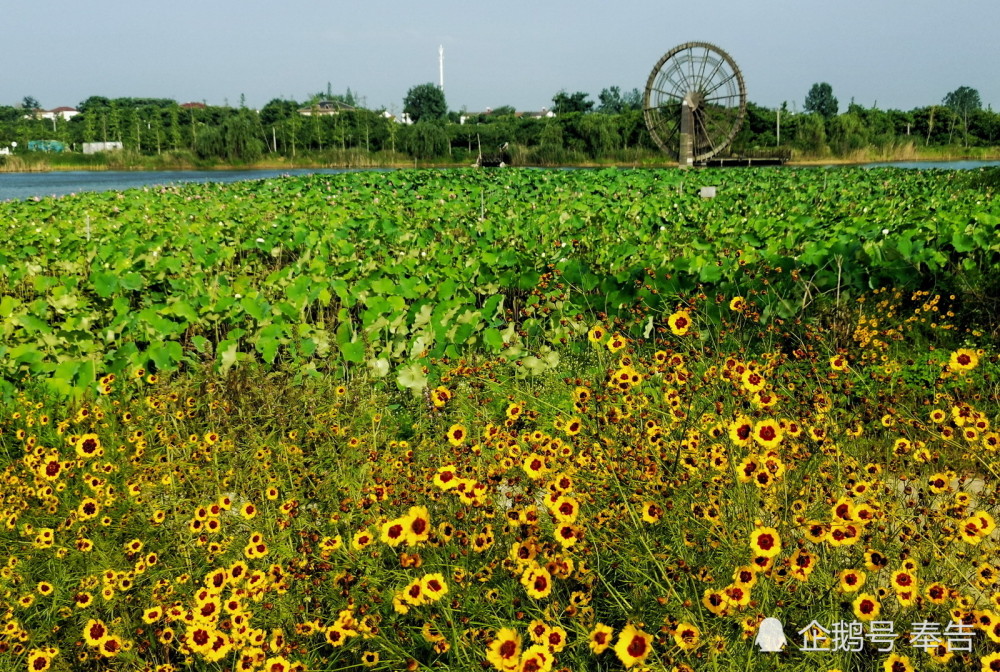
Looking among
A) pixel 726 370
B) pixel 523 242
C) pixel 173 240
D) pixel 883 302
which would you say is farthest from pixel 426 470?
pixel 173 240

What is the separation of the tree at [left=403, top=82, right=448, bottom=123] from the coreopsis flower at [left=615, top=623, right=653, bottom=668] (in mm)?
103788

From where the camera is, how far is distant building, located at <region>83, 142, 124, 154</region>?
7464 cm

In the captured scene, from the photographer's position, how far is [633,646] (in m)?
1.47

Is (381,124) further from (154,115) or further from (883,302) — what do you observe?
(883,302)

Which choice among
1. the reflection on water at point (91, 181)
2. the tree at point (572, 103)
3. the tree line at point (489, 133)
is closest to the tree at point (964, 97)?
the tree line at point (489, 133)

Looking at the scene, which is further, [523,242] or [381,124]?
[381,124]

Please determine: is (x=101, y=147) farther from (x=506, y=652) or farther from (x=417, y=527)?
(x=506, y=652)

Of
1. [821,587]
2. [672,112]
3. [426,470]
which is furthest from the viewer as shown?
[672,112]

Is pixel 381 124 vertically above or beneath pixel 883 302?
above

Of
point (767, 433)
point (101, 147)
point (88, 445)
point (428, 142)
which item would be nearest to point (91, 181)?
point (428, 142)

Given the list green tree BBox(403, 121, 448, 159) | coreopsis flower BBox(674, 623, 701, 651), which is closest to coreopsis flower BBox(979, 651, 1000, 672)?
coreopsis flower BBox(674, 623, 701, 651)

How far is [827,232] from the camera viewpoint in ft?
16.3

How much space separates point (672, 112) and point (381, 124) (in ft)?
140

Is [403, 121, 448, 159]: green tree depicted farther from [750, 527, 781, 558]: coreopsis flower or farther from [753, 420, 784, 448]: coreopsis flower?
[750, 527, 781, 558]: coreopsis flower
